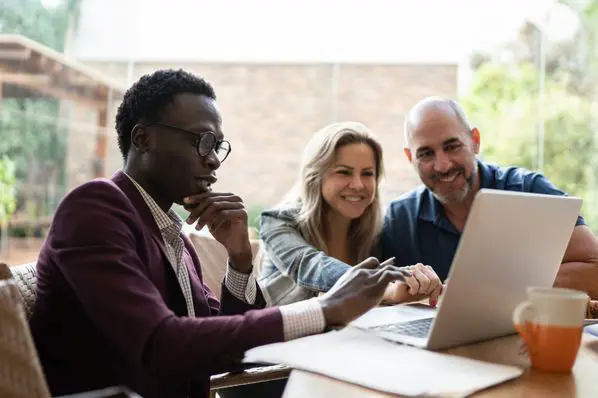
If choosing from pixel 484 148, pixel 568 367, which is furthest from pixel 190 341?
pixel 484 148

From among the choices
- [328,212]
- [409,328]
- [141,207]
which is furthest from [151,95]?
[328,212]

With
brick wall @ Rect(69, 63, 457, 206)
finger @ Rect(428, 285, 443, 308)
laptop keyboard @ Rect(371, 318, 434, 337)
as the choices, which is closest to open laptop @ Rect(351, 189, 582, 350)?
laptop keyboard @ Rect(371, 318, 434, 337)

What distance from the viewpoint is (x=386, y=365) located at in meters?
0.96

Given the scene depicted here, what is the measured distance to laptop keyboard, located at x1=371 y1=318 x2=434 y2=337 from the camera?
3.89 ft

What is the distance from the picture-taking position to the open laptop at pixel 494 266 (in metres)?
0.99

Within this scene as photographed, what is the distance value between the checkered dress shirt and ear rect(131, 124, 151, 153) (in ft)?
0.24

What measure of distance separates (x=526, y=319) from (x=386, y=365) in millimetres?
246

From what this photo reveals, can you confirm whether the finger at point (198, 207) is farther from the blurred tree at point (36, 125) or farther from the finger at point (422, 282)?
the blurred tree at point (36, 125)

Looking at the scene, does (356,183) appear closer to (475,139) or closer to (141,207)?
Answer: (475,139)

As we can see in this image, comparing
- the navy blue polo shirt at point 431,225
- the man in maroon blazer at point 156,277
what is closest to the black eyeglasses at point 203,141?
the man in maroon blazer at point 156,277

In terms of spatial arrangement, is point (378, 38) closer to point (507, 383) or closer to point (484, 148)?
point (484, 148)

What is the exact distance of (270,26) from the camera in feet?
12.9

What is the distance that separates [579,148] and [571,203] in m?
3.34

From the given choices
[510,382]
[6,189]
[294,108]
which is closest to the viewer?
[510,382]
